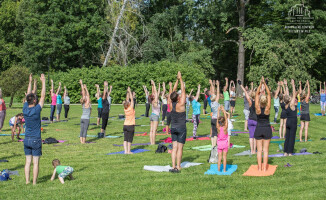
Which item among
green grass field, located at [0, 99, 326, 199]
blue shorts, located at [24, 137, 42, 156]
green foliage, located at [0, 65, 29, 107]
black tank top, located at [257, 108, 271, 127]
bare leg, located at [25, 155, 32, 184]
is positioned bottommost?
green grass field, located at [0, 99, 326, 199]

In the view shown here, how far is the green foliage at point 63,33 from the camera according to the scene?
5153 centimetres

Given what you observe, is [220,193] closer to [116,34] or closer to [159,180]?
[159,180]

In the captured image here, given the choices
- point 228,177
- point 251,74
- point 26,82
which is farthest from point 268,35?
point 228,177

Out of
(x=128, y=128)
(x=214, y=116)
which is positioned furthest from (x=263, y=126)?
(x=128, y=128)

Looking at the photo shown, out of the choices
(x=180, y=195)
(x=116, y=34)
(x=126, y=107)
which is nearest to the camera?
(x=180, y=195)

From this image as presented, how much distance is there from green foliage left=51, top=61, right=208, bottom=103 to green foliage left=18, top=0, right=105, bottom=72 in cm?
873

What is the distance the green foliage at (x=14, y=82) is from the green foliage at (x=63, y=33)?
1333 centimetres

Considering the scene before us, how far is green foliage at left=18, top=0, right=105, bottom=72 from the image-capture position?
51.5 meters

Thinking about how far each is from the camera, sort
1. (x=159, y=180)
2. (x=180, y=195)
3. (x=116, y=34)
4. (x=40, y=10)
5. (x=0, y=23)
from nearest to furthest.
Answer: (x=180, y=195)
(x=159, y=180)
(x=116, y=34)
(x=40, y=10)
(x=0, y=23)

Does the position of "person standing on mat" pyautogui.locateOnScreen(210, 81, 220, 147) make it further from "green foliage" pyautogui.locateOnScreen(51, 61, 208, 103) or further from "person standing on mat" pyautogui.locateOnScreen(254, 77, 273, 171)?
"green foliage" pyautogui.locateOnScreen(51, 61, 208, 103)

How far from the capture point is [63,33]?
169 ft

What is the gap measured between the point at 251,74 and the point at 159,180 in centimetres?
3533

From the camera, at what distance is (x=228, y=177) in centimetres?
990

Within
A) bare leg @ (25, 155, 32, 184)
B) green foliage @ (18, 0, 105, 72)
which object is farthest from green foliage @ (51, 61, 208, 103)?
bare leg @ (25, 155, 32, 184)
